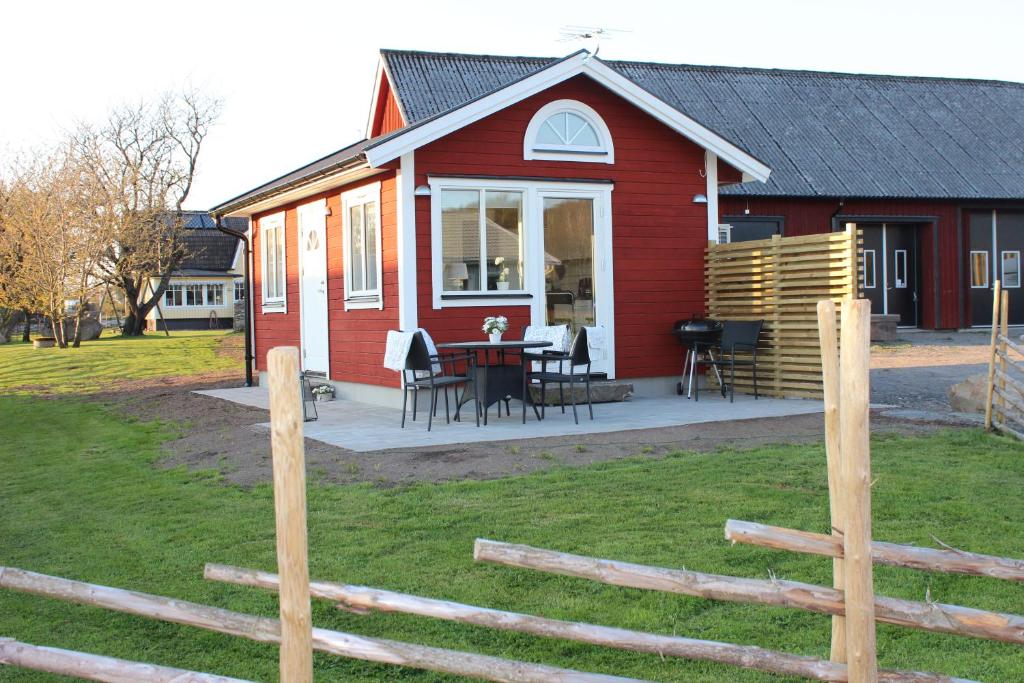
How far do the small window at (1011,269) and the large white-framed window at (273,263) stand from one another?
16.7 meters

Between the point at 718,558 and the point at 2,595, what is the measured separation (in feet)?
11.4

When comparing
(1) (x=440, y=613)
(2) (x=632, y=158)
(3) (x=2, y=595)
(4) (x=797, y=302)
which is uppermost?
(2) (x=632, y=158)

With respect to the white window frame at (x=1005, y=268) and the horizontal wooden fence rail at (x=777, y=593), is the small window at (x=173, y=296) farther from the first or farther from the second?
the horizontal wooden fence rail at (x=777, y=593)

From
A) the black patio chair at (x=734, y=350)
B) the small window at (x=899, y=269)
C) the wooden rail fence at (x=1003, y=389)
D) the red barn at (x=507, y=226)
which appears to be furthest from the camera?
the small window at (x=899, y=269)

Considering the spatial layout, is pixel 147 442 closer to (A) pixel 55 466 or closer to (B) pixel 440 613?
(A) pixel 55 466

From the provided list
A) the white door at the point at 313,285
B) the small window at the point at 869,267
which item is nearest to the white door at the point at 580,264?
the white door at the point at 313,285

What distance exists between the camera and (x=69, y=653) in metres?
3.48

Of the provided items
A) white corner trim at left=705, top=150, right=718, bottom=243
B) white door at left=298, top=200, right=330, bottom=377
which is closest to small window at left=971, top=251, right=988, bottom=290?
white corner trim at left=705, top=150, right=718, bottom=243

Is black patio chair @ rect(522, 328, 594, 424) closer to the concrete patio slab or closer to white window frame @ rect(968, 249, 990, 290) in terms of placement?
the concrete patio slab

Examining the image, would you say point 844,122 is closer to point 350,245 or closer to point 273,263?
point 273,263

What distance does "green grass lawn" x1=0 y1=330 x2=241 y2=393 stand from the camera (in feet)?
64.6

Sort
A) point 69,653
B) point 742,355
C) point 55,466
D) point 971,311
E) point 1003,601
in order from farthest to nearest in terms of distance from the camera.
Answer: point 971,311, point 742,355, point 55,466, point 1003,601, point 69,653

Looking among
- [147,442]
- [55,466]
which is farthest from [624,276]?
[55,466]

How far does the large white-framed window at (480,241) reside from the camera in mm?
12250
